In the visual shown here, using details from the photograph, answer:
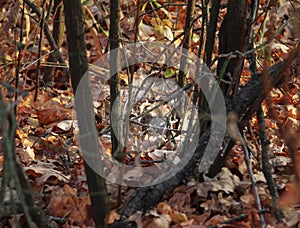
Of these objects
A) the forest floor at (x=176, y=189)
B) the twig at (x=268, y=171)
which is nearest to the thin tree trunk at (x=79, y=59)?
the forest floor at (x=176, y=189)

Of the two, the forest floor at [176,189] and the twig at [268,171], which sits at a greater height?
the twig at [268,171]

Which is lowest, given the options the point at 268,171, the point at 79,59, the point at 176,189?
the point at 176,189

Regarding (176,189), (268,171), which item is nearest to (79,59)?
(176,189)

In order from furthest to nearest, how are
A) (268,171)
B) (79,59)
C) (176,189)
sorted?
(176,189) → (268,171) → (79,59)

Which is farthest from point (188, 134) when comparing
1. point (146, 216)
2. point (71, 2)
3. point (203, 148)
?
point (71, 2)

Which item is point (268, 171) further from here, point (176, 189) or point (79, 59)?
point (79, 59)

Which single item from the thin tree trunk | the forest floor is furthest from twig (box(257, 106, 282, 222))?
the thin tree trunk

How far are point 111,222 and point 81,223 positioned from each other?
273mm

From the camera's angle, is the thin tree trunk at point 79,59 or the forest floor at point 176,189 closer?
the thin tree trunk at point 79,59

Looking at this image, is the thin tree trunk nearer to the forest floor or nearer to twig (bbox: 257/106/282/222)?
the forest floor

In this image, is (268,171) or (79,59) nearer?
(79,59)

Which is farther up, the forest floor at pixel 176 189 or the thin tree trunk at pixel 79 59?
the thin tree trunk at pixel 79 59

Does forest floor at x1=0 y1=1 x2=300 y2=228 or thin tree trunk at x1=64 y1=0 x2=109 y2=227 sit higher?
thin tree trunk at x1=64 y1=0 x2=109 y2=227

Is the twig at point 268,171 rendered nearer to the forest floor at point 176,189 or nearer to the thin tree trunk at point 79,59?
the forest floor at point 176,189
